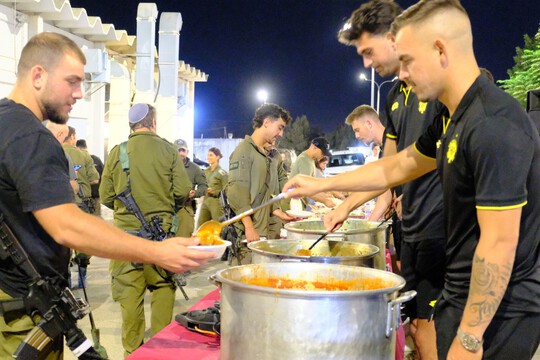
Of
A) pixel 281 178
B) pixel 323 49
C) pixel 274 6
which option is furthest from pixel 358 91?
pixel 281 178

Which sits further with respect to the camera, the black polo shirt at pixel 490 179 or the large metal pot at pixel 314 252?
the large metal pot at pixel 314 252

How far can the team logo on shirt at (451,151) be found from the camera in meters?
1.79

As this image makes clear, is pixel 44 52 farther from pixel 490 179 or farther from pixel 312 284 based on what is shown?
pixel 490 179

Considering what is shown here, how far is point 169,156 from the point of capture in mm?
4887

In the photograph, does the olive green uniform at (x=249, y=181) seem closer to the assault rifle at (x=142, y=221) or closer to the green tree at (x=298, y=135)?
the assault rifle at (x=142, y=221)

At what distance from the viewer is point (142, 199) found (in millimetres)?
4777

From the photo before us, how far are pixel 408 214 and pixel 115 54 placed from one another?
16519 millimetres

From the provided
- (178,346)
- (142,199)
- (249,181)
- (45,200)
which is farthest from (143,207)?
(45,200)

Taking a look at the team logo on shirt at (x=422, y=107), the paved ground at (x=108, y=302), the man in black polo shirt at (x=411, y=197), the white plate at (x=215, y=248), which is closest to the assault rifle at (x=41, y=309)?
the white plate at (x=215, y=248)

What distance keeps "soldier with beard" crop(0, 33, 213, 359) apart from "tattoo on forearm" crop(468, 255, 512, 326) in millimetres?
911

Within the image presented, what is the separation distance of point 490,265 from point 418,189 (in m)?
1.33

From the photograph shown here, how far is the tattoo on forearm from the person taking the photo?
1.65m

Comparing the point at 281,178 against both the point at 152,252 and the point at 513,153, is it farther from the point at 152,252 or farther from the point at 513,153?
the point at 513,153

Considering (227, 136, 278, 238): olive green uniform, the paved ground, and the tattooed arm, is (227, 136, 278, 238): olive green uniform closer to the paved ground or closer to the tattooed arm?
the paved ground
